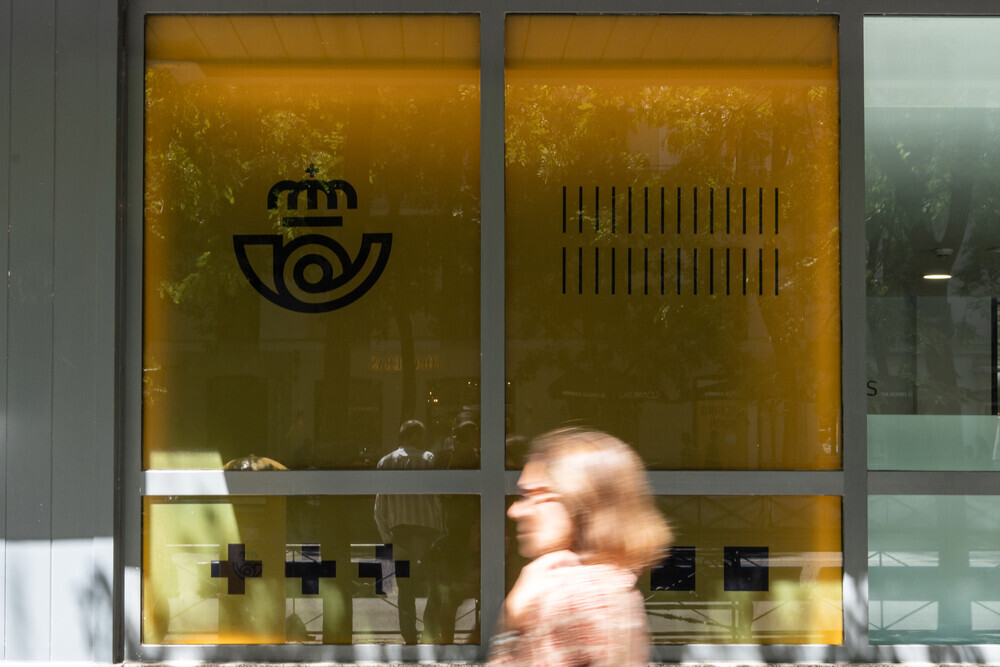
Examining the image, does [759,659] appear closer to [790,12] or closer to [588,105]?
[588,105]

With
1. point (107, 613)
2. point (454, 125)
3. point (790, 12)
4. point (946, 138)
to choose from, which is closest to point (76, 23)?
point (454, 125)

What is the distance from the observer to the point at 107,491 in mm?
5086

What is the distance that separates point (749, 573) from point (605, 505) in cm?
351

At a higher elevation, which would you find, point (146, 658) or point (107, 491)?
point (107, 491)

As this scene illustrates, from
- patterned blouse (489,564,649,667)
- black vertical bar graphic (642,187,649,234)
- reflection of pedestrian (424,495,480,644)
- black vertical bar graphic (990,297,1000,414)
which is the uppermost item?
black vertical bar graphic (642,187,649,234)

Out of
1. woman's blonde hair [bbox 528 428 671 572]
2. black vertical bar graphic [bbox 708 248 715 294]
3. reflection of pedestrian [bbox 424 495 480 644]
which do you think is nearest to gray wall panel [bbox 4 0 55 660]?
reflection of pedestrian [bbox 424 495 480 644]

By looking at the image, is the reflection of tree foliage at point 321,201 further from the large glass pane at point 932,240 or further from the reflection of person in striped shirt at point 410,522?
the large glass pane at point 932,240

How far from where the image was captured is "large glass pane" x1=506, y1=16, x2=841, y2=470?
5.36 metres

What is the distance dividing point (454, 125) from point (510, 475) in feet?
8.02

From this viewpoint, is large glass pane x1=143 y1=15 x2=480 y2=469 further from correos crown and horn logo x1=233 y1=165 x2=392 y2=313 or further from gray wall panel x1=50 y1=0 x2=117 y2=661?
gray wall panel x1=50 y1=0 x2=117 y2=661

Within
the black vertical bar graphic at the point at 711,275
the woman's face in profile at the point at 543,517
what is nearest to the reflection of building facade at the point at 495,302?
the black vertical bar graphic at the point at 711,275

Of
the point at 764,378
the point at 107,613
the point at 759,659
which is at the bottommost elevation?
the point at 759,659

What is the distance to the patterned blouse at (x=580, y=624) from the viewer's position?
2227 mm

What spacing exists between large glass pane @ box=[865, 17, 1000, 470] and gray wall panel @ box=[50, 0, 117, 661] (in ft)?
16.9
